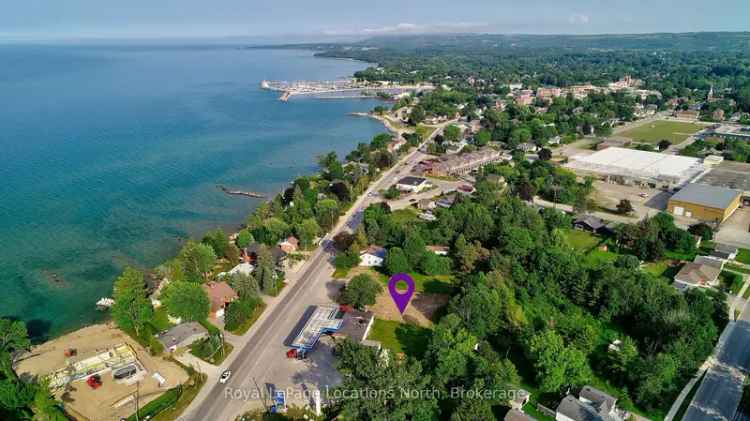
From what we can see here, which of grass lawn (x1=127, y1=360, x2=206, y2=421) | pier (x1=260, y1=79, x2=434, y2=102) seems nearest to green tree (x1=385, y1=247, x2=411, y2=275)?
grass lawn (x1=127, y1=360, x2=206, y2=421)

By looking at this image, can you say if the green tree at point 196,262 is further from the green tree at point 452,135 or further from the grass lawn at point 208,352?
the green tree at point 452,135

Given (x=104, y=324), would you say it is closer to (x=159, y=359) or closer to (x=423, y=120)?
(x=159, y=359)

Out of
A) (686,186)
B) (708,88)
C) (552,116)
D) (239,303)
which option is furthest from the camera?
(708,88)

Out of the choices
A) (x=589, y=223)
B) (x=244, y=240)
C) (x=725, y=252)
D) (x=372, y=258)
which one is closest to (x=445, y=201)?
(x=589, y=223)

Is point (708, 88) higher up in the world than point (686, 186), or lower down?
higher up

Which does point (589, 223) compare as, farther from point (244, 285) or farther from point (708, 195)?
point (244, 285)

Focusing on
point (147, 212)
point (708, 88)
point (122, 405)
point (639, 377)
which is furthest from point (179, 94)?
→ point (708, 88)
